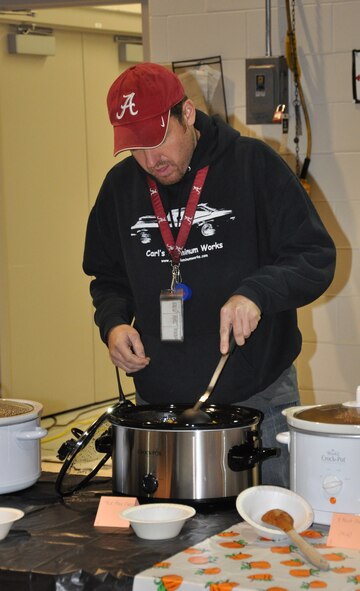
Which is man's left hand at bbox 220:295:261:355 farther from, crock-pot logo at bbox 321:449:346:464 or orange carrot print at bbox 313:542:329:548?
orange carrot print at bbox 313:542:329:548

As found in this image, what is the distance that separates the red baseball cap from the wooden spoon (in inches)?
30.4

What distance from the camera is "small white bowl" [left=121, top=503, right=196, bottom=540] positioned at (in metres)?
1.52

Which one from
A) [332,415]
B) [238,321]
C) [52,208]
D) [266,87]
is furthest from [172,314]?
[52,208]

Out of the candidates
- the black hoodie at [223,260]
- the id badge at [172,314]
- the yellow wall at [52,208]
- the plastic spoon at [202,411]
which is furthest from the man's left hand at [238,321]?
the yellow wall at [52,208]

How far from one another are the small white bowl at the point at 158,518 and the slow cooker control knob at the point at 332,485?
0.22 m

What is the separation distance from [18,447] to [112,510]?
0.29 meters

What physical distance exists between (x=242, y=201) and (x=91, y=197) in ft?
12.5

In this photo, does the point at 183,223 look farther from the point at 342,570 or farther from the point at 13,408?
the point at 342,570

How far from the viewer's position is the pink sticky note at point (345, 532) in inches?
58.2

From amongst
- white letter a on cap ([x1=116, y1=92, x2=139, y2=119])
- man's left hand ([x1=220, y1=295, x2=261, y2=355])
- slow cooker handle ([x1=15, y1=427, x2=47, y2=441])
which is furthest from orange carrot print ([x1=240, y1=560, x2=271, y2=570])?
white letter a on cap ([x1=116, y1=92, x2=139, y2=119])

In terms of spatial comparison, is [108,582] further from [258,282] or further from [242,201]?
[242,201]

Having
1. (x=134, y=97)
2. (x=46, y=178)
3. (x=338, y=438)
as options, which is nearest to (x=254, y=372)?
(x=338, y=438)

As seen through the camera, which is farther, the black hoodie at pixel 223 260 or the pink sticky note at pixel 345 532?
the black hoodie at pixel 223 260

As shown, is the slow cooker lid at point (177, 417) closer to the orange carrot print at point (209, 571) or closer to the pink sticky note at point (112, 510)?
the pink sticky note at point (112, 510)
